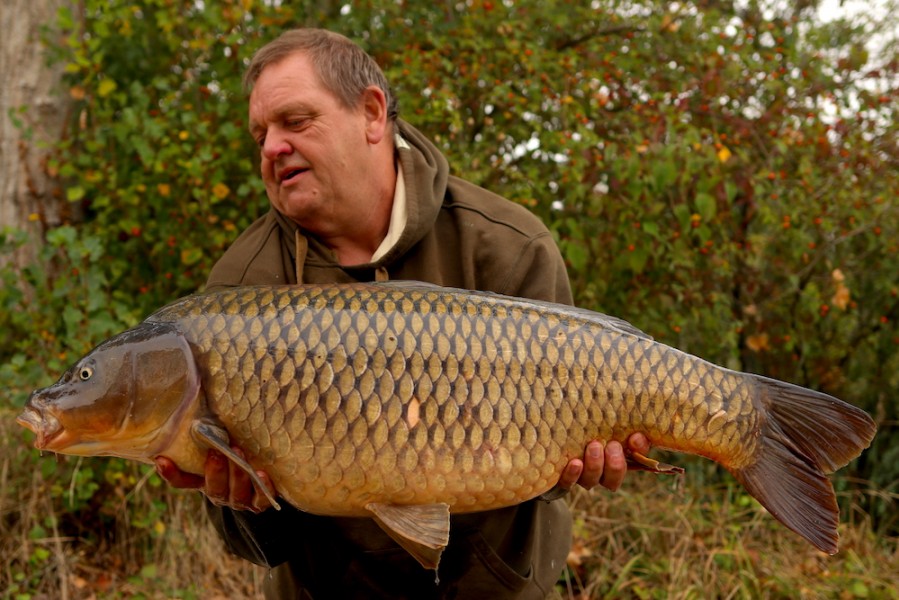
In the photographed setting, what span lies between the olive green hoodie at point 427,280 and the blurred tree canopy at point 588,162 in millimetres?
1379

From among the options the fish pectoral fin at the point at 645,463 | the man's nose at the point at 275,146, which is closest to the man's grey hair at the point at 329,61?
the man's nose at the point at 275,146

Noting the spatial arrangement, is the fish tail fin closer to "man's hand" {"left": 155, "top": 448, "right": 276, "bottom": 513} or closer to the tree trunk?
"man's hand" {"left": 155, "top": 448, "right": 276, "bottom": 513}

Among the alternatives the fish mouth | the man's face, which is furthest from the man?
the fish mouth

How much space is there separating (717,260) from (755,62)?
879 millimetres

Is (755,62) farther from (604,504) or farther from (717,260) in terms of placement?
(604,504)

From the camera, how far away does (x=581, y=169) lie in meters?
3.37

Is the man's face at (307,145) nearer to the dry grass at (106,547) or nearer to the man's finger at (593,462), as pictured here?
the man's finger at (593,462)

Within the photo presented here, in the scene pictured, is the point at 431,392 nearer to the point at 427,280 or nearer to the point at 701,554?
the point at 427,280

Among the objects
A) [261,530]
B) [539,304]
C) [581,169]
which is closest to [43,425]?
[261,530]

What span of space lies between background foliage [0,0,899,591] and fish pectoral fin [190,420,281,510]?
1780 millimetres

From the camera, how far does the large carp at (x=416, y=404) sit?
1494 millimetres

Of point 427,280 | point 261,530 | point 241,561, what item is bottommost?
point 241,561

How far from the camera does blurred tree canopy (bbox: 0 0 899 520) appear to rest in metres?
3.38

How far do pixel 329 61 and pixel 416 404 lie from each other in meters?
0.78
